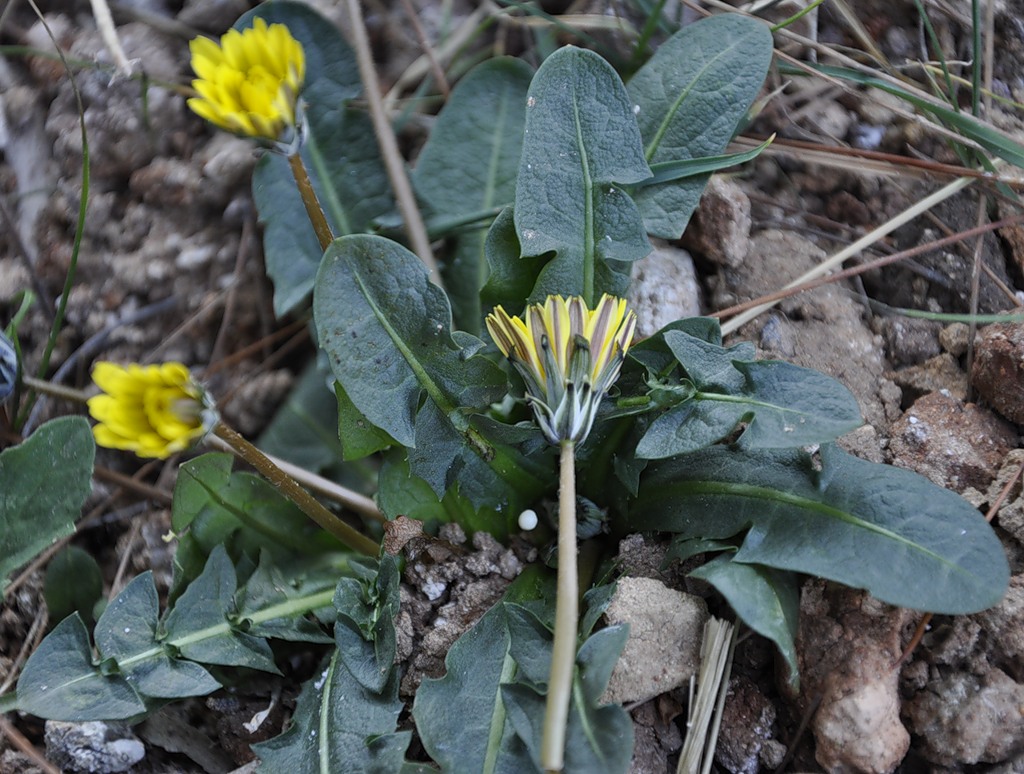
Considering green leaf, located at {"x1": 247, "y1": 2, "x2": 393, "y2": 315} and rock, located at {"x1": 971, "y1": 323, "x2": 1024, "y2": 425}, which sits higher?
green leaf, located at {"x1": 247, "y1": 2, "x2": 393, "y2": 315}

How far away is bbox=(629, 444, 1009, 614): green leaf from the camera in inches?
62.4

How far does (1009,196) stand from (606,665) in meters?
1.53

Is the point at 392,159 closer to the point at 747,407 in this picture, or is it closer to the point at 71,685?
the point at 747,407

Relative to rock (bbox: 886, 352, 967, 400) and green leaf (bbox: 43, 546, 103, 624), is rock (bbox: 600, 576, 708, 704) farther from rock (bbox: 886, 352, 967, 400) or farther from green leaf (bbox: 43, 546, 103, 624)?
green leaf (bbox: 43, 546, 103, 624)

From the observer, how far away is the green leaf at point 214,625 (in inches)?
74.0

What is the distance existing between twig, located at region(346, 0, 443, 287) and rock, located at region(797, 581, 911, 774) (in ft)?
3.67

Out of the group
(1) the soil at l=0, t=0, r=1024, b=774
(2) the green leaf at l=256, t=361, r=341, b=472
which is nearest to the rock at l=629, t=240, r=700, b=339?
(1) the soil at l=0, t=0, r=1024, b=774

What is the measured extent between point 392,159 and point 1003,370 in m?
1.45

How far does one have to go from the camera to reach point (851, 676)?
5.41ft

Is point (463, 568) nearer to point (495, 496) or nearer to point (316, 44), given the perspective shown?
point (495, 496)

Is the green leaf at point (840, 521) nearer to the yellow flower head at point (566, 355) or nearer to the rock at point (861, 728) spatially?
the rock at point (861, 728)

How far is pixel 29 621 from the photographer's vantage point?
2211 mm

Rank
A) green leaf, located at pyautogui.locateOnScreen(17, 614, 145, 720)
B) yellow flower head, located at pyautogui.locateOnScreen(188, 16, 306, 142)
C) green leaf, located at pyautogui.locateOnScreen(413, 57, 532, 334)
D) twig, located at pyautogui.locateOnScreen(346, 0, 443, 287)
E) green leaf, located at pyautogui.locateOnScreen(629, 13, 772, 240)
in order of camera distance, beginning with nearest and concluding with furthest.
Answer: yellow flower head, located at pyautogui.locateOnScreen(188, 16, 306, 142) < green leaf, located at pyautogui.locateOnScreen(17, 614, 145, 720) < green leaf, located at pyautogui.locateOnScreen(629, 13, 772, 240) < twig, located at pyautogui.locateOnScreen(346, 0, 443, 287) < green leaf, located at pyautogui.locateOnScreen(413, 57, 532, 334)

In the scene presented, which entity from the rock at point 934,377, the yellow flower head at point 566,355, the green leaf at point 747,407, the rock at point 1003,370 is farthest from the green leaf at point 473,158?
the rock at point 1003,370
